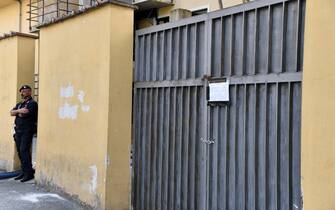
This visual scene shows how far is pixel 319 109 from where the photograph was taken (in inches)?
112

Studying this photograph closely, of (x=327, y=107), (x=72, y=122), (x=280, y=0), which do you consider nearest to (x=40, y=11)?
(x=72, y=122)

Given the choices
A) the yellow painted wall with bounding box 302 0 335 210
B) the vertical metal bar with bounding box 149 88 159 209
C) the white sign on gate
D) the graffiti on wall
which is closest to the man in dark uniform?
the graffiti on wall

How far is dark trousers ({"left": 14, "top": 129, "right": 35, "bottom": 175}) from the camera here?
7.62 metres

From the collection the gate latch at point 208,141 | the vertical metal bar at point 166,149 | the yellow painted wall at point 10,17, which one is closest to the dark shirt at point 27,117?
the vertical metal bar at point 166,149

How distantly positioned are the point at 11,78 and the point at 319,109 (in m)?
6.84

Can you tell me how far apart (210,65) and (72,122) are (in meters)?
2.66

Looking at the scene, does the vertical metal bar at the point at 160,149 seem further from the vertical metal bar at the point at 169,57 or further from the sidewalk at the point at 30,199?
the sidewalk at the point at 30,199

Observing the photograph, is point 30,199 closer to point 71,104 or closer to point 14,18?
point 71,104

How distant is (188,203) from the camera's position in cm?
451

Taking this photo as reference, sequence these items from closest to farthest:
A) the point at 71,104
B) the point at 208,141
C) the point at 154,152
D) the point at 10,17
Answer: the point at 208,141 < the point at 154,152 < the point at 71,104 < the point at 10,17

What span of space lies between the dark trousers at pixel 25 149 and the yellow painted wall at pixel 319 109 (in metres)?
5.80

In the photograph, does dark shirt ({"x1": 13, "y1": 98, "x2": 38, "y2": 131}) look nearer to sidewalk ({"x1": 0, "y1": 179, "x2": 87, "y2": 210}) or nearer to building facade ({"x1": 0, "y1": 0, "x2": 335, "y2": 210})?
building facade ({"x1": 0, "y1": 0, "x2": 335, "y2": 210})

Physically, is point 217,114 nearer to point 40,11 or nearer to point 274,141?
point 274,141

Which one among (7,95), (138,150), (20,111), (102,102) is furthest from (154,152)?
(7,95)
